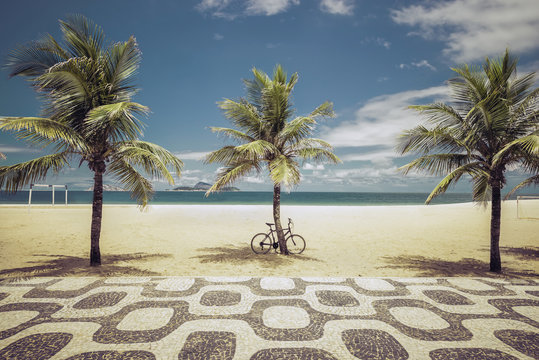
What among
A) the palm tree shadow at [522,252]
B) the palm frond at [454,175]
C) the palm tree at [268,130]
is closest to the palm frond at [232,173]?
the palm tree at [268,130]

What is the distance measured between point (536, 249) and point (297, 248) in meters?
10.3

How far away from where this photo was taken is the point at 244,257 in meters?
10.1

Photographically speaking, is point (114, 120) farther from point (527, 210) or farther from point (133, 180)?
point (527, 210)

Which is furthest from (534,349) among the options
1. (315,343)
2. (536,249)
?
(536,249)

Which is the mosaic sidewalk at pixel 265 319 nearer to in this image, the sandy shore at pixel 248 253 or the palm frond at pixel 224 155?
the sandy shore at pixel 248 253

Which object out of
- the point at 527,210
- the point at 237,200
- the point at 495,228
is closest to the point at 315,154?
the point at 495,228

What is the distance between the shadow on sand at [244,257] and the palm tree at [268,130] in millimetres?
1065

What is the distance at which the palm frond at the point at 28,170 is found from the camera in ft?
22.2

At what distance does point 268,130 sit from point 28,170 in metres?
7.06

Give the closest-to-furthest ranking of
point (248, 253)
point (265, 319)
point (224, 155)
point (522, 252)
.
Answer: point (265, 319) < point (224, 155) < point (248, 253) < point (522, 252)

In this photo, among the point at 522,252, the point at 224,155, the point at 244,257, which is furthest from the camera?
the point at 522,252

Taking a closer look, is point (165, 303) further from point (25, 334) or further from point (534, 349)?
point (534, 349)

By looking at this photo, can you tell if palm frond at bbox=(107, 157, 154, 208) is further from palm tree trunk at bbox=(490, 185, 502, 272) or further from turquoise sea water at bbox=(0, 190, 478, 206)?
turquoise sea water at bbox=(0, 190, 478, 206)

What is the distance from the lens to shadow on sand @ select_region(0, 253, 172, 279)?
25.2 feet
